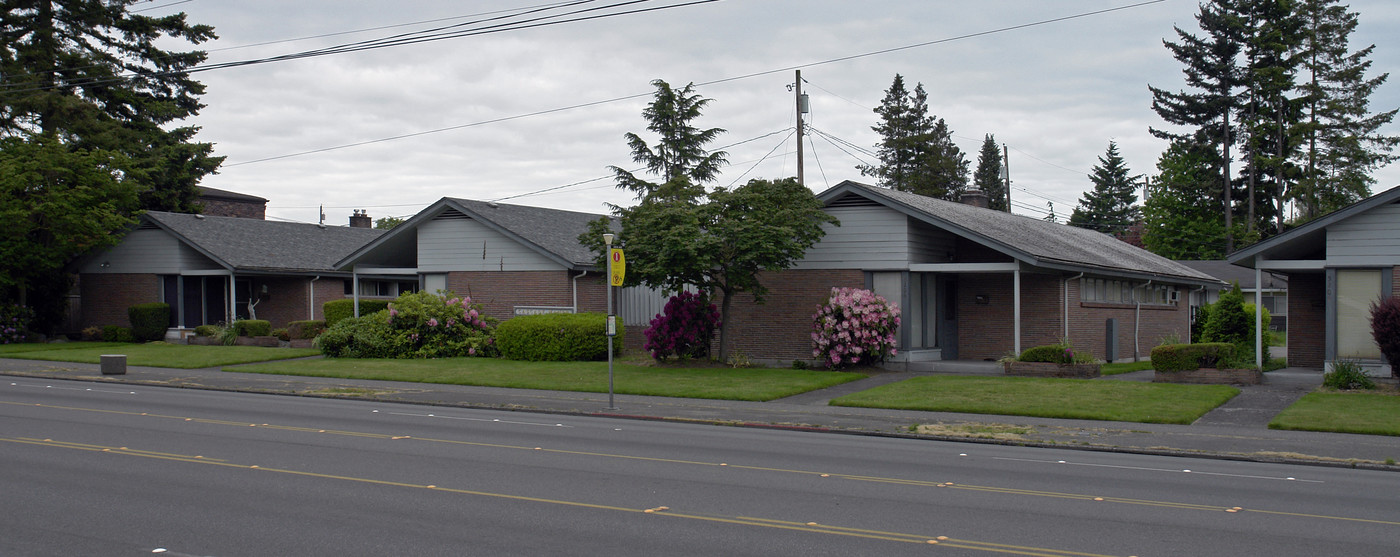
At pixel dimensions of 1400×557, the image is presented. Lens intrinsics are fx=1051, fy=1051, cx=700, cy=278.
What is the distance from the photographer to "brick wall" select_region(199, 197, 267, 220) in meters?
60.8

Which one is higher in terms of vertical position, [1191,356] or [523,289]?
[523,289]

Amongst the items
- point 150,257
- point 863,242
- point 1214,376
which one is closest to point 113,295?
point 150,257

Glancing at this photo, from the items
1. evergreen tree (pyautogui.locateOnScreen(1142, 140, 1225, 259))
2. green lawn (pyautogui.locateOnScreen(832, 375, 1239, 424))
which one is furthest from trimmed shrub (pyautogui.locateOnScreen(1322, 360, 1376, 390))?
evergreen tree (pyautogui.locateOnScreen(1142, 140, 1225, 259))

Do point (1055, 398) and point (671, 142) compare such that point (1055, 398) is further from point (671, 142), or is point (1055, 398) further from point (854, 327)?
point (671, 142)

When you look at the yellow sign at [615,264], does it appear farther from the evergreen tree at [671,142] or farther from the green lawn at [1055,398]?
the evergreen tree at [671,142]

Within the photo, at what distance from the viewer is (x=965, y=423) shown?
16734 millimetres

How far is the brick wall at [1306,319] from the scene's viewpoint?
83.8 feet

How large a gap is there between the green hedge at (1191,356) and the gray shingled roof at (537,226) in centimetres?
1524

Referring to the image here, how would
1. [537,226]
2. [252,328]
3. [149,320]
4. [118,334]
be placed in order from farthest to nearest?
[118,334] → [149,320] → [252,328] → [537,226]

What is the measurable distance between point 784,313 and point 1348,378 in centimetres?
1225

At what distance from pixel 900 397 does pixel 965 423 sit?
10.8 feet

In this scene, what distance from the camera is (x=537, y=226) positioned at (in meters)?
33.3

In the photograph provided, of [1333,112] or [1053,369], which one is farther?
[1333,112]

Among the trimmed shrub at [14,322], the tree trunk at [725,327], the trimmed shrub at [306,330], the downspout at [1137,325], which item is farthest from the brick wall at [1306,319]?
the trimmed shrub at [14,322]
